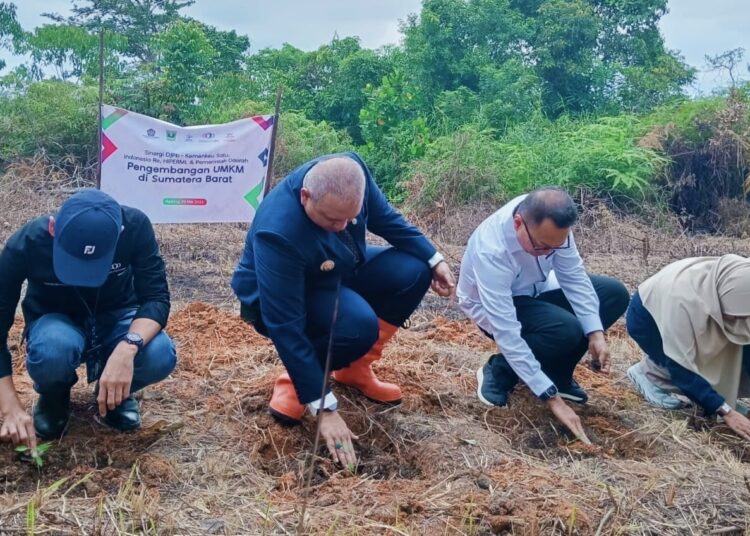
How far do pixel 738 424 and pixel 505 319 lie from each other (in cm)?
105

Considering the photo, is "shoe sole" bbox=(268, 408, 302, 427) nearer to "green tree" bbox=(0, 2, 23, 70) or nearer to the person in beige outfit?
the person in beige outfit

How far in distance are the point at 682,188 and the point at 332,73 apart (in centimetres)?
699

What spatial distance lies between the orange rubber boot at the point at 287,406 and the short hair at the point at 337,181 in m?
0.80

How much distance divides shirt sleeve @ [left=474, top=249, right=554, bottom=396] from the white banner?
124 inches

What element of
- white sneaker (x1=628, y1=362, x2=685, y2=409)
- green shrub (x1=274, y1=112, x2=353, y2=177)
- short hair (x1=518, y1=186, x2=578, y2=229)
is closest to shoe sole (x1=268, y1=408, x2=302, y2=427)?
short hair (x1=518, y1=186, x2=578, y2=229)

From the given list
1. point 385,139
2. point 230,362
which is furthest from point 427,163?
point 230,362

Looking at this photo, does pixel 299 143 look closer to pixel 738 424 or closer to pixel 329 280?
pixel 329 280

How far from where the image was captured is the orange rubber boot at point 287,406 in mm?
3227

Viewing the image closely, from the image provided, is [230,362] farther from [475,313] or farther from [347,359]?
[475,313]

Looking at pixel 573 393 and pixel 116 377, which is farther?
pixel 573 393

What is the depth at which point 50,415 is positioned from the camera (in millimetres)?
3010

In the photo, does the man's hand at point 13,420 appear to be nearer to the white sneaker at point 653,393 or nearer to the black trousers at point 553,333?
the black trousers at point 553,333

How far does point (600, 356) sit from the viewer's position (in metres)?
3.56

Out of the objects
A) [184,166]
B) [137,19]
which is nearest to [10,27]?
[137,19]
